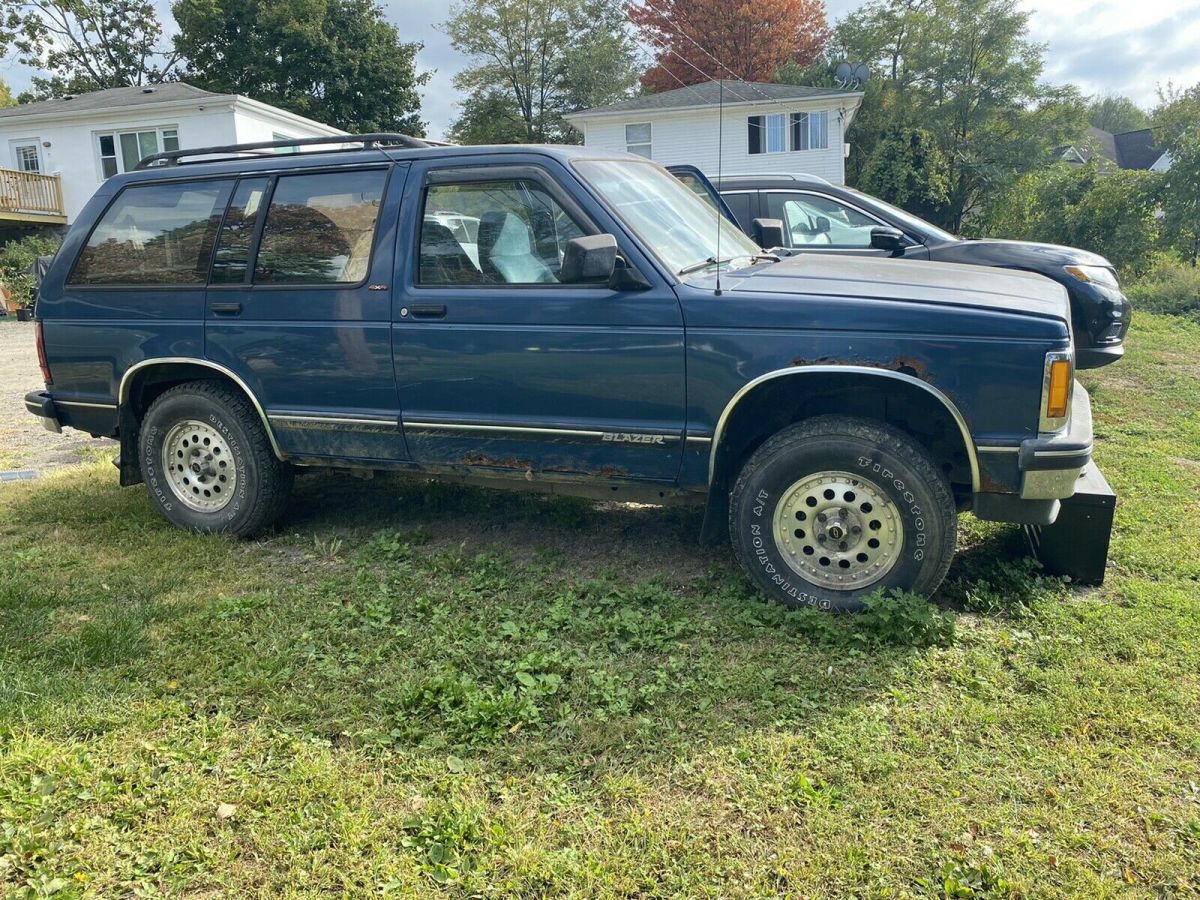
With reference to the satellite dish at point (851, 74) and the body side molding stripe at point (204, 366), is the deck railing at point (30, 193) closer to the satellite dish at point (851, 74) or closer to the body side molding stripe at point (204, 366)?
the satellite dish at point (851, 74)

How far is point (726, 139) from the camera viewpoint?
29.6m

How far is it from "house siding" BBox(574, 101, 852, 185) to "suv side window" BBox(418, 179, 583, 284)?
985 inches

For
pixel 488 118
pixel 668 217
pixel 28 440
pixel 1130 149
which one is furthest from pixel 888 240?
pixel 1130 149

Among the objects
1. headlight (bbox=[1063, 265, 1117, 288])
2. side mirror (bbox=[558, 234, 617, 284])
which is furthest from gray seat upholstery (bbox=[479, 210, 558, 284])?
headlight (bbox=[1063, 265, 1117, 288])

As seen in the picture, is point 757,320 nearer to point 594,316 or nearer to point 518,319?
point 594,316

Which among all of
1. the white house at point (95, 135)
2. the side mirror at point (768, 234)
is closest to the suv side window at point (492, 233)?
the side mirror at point (768, 234)

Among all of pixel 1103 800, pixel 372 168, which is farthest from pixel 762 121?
pixel 1103 800

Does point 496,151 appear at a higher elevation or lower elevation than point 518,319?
higher

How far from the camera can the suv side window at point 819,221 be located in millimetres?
8188

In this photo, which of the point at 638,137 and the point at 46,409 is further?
the point at 638,137

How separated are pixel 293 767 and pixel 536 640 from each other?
3.65ft

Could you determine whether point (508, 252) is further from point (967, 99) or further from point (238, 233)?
point (967, 99)

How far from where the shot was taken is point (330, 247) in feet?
15.4

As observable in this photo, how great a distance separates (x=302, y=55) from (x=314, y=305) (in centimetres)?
3884
